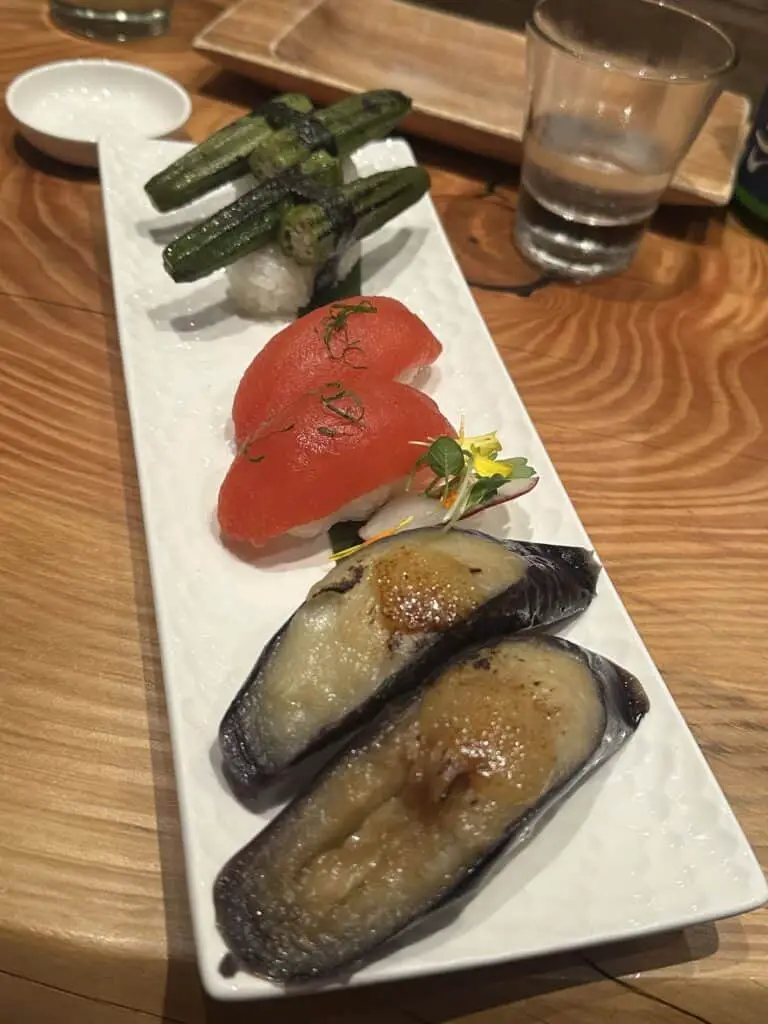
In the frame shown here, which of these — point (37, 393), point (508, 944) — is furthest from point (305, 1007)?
point (37, 393)

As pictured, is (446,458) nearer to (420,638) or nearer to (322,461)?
(322,461)

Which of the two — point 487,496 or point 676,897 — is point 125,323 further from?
point 676,897

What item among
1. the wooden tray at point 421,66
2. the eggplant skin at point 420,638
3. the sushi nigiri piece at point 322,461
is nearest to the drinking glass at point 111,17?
the wooden tray at point 421,66

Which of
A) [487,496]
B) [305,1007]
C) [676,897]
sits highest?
[487,496]

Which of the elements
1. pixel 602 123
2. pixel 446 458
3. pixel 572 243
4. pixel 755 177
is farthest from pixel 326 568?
pixel 755 177

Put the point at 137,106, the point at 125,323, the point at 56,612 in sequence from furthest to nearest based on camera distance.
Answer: the point at 137,106 < the point at 125,323 < the point at 56,612

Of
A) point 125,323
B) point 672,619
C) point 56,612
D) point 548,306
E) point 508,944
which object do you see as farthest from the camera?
point 548,306
